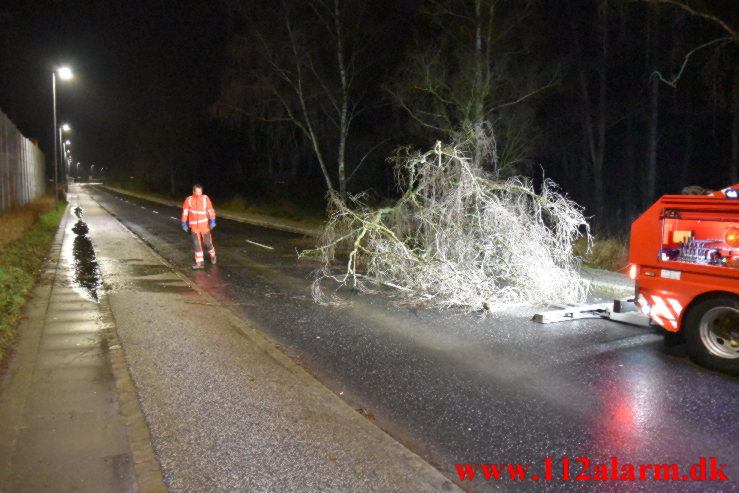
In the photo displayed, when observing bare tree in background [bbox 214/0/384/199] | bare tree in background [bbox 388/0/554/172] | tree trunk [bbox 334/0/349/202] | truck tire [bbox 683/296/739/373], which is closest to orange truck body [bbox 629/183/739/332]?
truck tire [bbox 683/296/739/373]

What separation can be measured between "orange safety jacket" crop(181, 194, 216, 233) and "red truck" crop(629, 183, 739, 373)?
924cm

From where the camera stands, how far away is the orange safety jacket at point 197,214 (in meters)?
13.1

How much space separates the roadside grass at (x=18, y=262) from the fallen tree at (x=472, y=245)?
4.41m

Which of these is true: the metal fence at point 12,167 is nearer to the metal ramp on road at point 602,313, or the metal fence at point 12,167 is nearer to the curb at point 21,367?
the curb at point 21,367

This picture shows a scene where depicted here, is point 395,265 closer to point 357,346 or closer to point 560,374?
point 357,346

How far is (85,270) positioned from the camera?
12664 mm

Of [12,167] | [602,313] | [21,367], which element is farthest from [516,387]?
[12,167]

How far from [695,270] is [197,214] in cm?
1010

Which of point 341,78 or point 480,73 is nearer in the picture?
point 480,73

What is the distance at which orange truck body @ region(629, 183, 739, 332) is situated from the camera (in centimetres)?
608

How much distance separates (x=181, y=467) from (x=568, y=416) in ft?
10.2

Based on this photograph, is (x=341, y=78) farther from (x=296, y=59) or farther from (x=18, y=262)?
(x=18, y=262)

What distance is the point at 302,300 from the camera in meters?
9.94

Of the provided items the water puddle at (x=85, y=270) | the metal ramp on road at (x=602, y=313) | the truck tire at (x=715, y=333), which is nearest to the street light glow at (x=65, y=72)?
the water puddle at (x=85, y=270)
